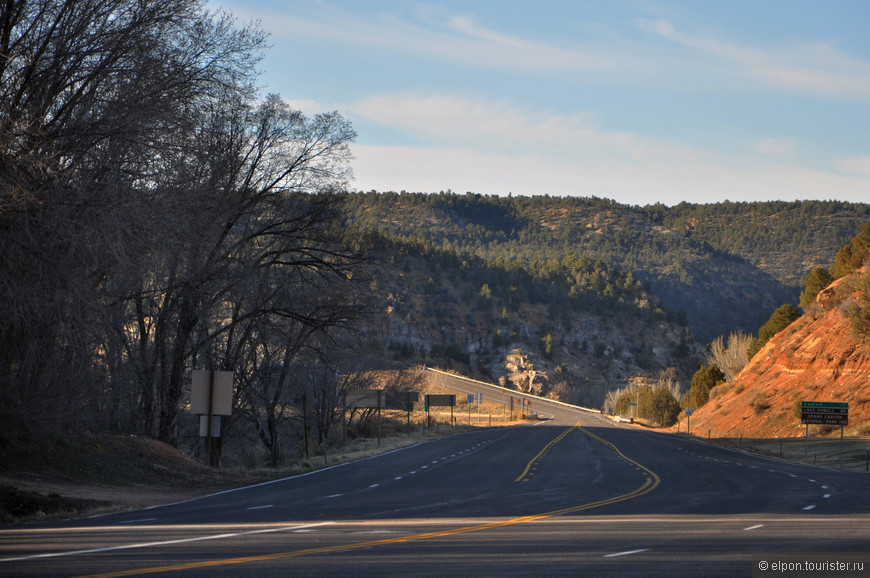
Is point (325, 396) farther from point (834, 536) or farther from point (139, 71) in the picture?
point (834, 536)

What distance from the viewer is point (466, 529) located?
13.3 m

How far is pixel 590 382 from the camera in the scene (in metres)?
140

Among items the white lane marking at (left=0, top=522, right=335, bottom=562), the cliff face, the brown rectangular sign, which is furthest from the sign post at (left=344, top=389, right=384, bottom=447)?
the white lane marking at (left=0, top=522, right=335, bottom=562)

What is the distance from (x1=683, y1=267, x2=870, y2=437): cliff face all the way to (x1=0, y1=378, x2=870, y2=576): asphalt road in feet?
100

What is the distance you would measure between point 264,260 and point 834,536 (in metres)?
19.7

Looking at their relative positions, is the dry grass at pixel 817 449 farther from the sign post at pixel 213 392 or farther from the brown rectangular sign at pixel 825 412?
the sign post at pixel 213 392

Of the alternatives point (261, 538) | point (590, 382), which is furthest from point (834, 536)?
point (590, 382)

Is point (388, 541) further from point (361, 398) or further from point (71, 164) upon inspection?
point (361, 398)

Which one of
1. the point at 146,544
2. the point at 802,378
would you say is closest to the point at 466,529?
the point at 146,544

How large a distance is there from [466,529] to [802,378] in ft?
167

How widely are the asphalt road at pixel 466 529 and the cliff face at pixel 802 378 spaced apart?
100 ft

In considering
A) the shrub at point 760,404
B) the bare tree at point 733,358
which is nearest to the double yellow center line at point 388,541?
the shrub at point 760,404

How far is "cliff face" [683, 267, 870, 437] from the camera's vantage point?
174 ft

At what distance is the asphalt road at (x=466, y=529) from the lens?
31.9 ft
